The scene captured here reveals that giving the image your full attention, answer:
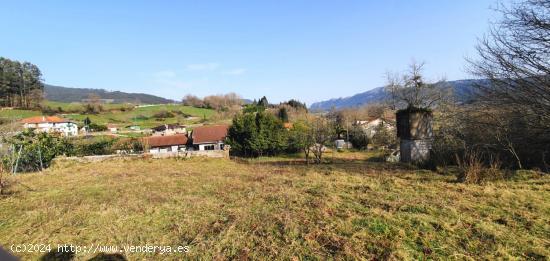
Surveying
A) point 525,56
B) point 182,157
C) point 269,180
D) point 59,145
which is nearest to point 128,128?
point 59,145

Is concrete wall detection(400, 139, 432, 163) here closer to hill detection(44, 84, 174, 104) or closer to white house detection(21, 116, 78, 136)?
white house detection(21, 116, 78, 136)

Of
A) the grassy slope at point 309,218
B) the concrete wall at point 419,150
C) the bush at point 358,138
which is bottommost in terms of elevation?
the bush at point 358,138

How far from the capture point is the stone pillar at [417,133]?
349 inches

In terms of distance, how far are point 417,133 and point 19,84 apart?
7771cm

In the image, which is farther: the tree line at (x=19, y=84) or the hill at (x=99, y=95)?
the hill at (x=99, y=95)

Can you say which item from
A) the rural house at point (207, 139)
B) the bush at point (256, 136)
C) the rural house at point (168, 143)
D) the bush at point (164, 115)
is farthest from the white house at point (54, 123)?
the bush at point (256, 136)

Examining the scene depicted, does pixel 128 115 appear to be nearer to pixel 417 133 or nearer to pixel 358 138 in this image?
pixel 358 138

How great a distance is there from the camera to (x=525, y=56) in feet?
25.5

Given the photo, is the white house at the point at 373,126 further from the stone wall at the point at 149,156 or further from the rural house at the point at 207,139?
the stone wall at the point at 149,156

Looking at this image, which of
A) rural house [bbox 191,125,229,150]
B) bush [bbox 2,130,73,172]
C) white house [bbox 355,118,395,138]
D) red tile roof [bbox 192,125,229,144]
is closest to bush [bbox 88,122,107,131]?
rural house [bbox 191,125,229,150]

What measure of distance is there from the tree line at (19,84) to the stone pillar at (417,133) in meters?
75.8

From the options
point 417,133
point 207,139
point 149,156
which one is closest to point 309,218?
point 417,133

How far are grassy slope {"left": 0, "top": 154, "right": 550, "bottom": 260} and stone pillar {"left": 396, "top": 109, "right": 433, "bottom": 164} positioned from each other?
6.08ft

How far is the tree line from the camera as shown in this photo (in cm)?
5688
